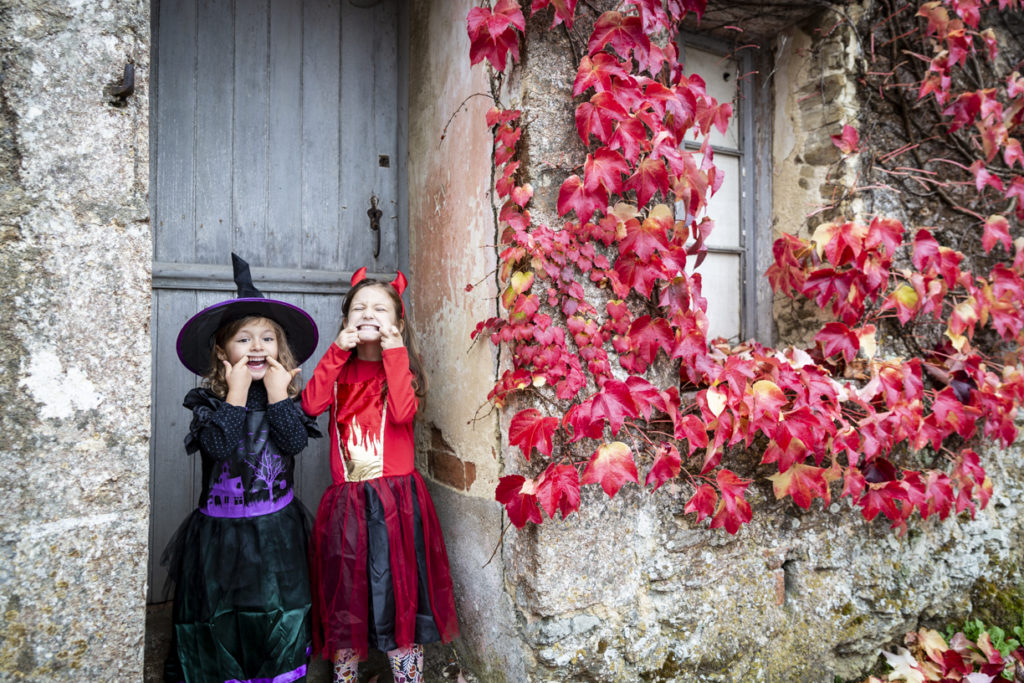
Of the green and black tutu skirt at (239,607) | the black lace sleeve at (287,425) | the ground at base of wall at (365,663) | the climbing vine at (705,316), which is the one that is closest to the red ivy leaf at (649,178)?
the climbing vine at (705,316)

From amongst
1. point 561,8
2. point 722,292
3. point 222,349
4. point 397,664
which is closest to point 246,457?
point 222,349

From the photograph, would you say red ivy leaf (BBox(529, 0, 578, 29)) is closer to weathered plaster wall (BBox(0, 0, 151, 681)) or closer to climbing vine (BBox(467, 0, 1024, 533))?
climbing vine (BBox(467, 0, 1024, 533))

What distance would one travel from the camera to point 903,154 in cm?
246

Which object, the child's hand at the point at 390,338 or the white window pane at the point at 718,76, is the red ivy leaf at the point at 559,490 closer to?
the child's hand at the point at 390,338

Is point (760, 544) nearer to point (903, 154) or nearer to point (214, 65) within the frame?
point (903, 154)

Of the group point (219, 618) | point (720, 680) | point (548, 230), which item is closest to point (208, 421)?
point (219, 618)

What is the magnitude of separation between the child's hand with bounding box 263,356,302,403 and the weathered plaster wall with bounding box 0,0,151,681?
42 centimetres

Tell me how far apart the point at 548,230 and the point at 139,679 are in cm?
154

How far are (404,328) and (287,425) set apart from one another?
1.73 feet

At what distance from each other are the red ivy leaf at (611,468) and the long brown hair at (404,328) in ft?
2.37

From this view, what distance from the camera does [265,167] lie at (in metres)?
2.42

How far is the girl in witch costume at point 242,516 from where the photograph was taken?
69.9 inches

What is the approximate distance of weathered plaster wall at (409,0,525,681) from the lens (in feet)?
6.58

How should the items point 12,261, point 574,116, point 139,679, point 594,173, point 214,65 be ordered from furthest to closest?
point 214,65, point 574,116, point 594,173, point 139,679, point 12,261
